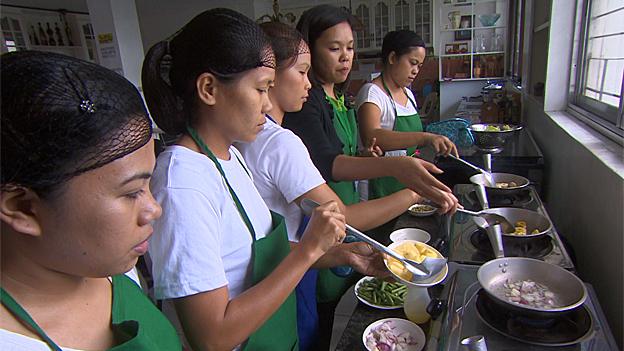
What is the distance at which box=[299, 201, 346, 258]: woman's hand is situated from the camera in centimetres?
77

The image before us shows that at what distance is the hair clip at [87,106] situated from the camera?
423 mm

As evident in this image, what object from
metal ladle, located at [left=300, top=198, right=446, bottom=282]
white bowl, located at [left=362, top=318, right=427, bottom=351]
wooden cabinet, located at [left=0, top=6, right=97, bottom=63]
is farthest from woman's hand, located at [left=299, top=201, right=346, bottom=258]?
wooden cabinet, located at [left=0, top=6, right=97, bottom=63]

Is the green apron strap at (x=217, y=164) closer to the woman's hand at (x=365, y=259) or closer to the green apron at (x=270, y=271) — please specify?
the green apron at (x=270, y=271)

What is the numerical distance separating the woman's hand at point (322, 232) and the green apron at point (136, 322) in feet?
0.96

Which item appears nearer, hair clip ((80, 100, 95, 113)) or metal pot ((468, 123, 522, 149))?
hair clip ((80, 100, 95, 113))

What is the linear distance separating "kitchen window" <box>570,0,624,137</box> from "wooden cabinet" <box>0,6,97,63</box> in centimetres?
595

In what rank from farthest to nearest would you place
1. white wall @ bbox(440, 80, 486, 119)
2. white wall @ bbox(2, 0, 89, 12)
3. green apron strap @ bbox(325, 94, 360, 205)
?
white wall @ bbox(2, 0, 89, 12) → white wall @ bbox(440, 80, 486, 119) → green apron strap @ bbox(325, 94, 360, 205)

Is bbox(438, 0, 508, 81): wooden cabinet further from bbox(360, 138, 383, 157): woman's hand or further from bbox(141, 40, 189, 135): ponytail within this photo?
bbox(141, 40, 189, 135): ponytail

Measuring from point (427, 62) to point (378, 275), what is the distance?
4818 millimetres

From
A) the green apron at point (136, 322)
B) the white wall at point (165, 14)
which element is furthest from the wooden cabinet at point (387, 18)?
the green apron at point (136, 322)

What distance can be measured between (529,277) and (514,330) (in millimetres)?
194

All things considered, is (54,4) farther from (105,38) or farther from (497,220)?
(497,220)

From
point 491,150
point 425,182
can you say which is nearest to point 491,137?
point 491,150

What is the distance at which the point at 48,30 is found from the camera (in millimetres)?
6090
